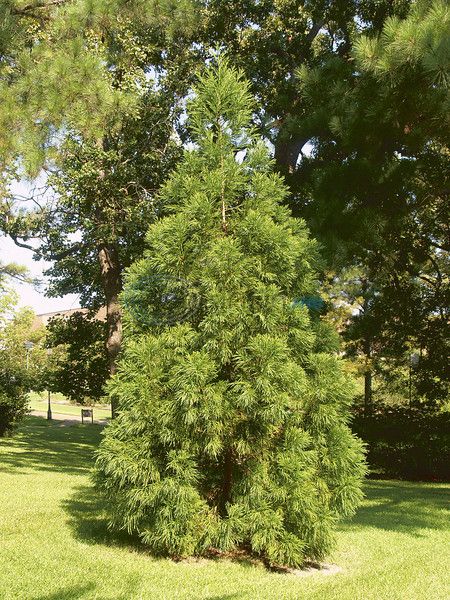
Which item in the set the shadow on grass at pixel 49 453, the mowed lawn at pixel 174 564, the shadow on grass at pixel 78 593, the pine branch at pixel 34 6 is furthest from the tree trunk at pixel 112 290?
the shadow on grass at pixel 78 593

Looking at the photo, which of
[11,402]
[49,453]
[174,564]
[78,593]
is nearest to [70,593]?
[78,593]

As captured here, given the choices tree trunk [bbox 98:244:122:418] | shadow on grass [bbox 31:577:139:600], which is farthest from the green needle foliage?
tree trunk [bbox 98:244:122:418]

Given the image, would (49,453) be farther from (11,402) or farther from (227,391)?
(227,391)

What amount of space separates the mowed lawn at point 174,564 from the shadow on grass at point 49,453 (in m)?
4.35

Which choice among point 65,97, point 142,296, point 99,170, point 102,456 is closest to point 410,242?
point 99,170

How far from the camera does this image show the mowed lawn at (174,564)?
4.53 m

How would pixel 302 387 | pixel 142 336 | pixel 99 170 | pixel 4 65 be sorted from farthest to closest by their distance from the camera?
1. pixel 99 170
2. pixel 4 65
3. pixel 142 336
4. pixel 302 387

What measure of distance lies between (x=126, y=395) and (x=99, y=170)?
342 inches

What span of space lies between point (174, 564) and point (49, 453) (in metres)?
12.5

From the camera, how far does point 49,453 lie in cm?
1677

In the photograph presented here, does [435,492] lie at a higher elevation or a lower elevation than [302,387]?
lower

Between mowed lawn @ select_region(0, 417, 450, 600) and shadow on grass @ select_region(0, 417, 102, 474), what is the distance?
435 centimetres

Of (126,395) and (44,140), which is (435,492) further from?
(44,140)

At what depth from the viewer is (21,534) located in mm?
6176
